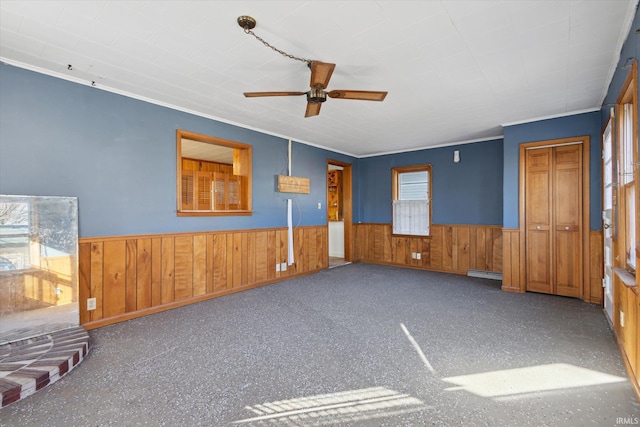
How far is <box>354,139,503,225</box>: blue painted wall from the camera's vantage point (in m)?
5.15

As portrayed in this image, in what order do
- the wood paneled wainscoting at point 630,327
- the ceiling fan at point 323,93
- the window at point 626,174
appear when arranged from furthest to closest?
1. the ceiling fan at point 323,93
2. the window at point 626,174
3. the wood paneled wainscoting at point 630,327

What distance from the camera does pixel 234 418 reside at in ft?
5.36

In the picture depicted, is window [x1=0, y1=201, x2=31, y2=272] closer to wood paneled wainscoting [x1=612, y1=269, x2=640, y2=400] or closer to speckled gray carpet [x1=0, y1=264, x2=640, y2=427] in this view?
speckled gray carpet [x1=0, y1=264, x2=640, y2=427]

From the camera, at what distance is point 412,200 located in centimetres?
612

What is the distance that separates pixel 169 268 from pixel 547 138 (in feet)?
17.0

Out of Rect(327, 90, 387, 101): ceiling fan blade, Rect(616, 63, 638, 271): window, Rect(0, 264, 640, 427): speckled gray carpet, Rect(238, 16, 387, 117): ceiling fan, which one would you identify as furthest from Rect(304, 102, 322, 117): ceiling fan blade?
Rect(616, 63, 638, 271): window

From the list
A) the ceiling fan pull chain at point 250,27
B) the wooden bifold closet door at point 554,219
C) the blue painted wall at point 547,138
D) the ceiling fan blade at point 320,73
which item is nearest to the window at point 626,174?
the blue painted wall at point 547,138

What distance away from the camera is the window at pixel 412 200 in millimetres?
5930

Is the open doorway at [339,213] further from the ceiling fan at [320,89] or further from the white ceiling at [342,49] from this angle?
the ceiling fan at [320,89]

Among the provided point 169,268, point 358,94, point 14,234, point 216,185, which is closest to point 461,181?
point 358,94

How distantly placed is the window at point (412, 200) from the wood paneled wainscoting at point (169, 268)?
103 inches

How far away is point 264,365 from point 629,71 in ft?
11.1

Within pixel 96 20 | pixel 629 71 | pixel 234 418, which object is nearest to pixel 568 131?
pixel 629 71

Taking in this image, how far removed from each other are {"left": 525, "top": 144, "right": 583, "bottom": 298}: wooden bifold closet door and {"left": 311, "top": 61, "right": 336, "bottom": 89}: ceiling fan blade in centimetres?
339
